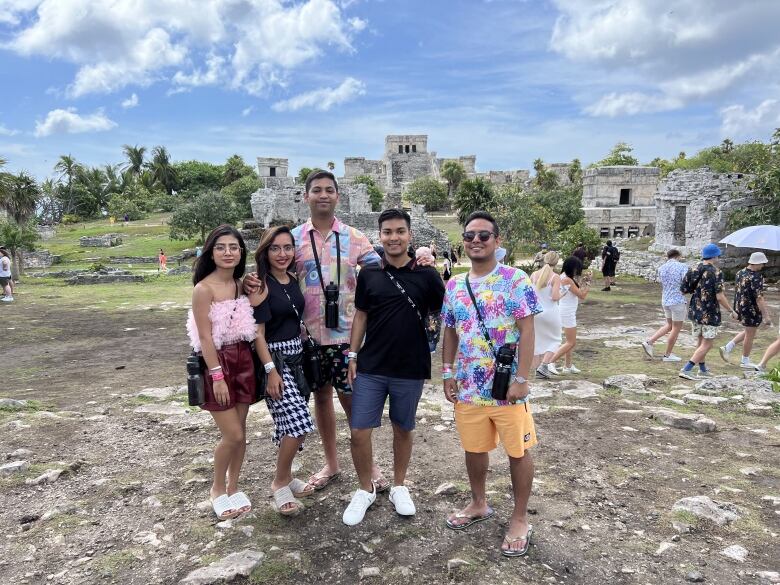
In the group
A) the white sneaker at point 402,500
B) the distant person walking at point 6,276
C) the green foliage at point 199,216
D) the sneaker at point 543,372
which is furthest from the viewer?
the green foliage at point 199,216

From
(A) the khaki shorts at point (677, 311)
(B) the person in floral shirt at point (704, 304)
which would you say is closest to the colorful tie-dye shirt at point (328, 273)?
(B) the person in floral shirt at point (704, 304)

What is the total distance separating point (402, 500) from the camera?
3236 millimetres

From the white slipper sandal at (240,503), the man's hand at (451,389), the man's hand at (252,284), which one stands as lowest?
the white slipper sandal at (240,503)

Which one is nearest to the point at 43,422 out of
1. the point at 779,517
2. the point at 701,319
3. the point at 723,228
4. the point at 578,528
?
the point at 578,528

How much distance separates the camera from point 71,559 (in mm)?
2859

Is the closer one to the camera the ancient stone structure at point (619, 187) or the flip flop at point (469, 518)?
the flip flop at point (469, 518)

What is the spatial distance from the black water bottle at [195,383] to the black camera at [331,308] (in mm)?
806

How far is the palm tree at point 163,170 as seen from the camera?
6388cm

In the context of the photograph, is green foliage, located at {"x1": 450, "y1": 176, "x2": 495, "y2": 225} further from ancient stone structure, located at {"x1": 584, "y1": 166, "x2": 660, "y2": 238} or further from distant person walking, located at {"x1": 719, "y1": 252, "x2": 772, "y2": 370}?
distant person walking, located at {"x1": 719, "y1": 252, "x2": 772, "y2": 370}

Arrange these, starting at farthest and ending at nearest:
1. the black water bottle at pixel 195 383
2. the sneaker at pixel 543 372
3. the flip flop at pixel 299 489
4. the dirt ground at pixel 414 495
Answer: the sneaker at pixel 543 372 → the flip flop at pixel 299 489 → the black water bottle at pixel 195 383 → the dirt ground at pixel 414 495

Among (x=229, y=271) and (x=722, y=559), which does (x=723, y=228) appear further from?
(x=229, y=271)

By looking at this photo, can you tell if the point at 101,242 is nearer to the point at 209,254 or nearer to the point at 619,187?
the point at 619,187

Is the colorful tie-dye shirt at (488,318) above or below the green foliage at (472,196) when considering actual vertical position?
below

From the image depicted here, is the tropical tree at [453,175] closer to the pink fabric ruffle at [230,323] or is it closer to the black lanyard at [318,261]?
the black lanyard at [318,261]
